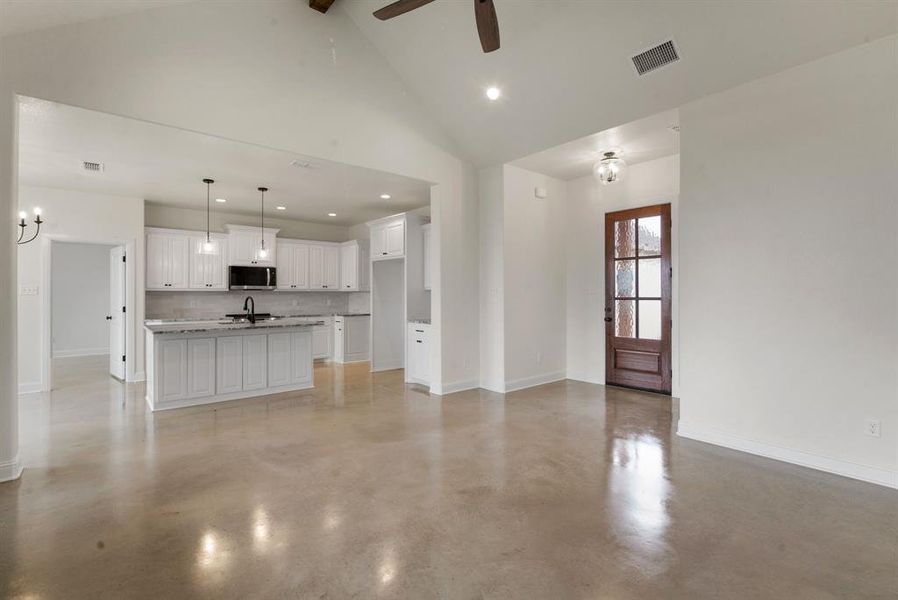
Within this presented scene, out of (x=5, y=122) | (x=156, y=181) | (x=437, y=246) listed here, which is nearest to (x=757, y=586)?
(x=437, y=246)

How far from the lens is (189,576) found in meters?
1.96

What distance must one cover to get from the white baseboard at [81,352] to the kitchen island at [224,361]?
19.7 feet

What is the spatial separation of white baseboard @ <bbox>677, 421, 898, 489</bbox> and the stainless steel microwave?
6952 mm

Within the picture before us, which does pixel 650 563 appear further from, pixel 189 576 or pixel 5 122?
pixel 5 122

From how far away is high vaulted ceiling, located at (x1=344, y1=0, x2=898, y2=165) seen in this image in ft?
9.90

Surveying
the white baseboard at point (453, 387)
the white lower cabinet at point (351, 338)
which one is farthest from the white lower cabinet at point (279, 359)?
the white lower cabinet at point (351, 338)

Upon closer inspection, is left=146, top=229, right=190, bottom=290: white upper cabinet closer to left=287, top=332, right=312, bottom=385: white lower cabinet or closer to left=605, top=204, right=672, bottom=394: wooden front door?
left=287, top=332, right=312, bottom=385: white lower cabinet

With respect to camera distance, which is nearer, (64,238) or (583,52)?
(583,52)

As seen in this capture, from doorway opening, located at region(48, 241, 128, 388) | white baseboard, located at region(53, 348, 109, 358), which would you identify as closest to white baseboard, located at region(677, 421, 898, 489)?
doorway opening, located at region(48, 241, 128, 388)

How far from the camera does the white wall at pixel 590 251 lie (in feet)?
18.3

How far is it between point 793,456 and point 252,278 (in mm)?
7839

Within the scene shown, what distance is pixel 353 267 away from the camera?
8734 millimetres

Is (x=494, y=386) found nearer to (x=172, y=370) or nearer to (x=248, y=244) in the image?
(x=172, y=370)

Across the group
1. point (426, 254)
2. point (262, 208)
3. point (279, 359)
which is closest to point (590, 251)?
point (426, 254)
